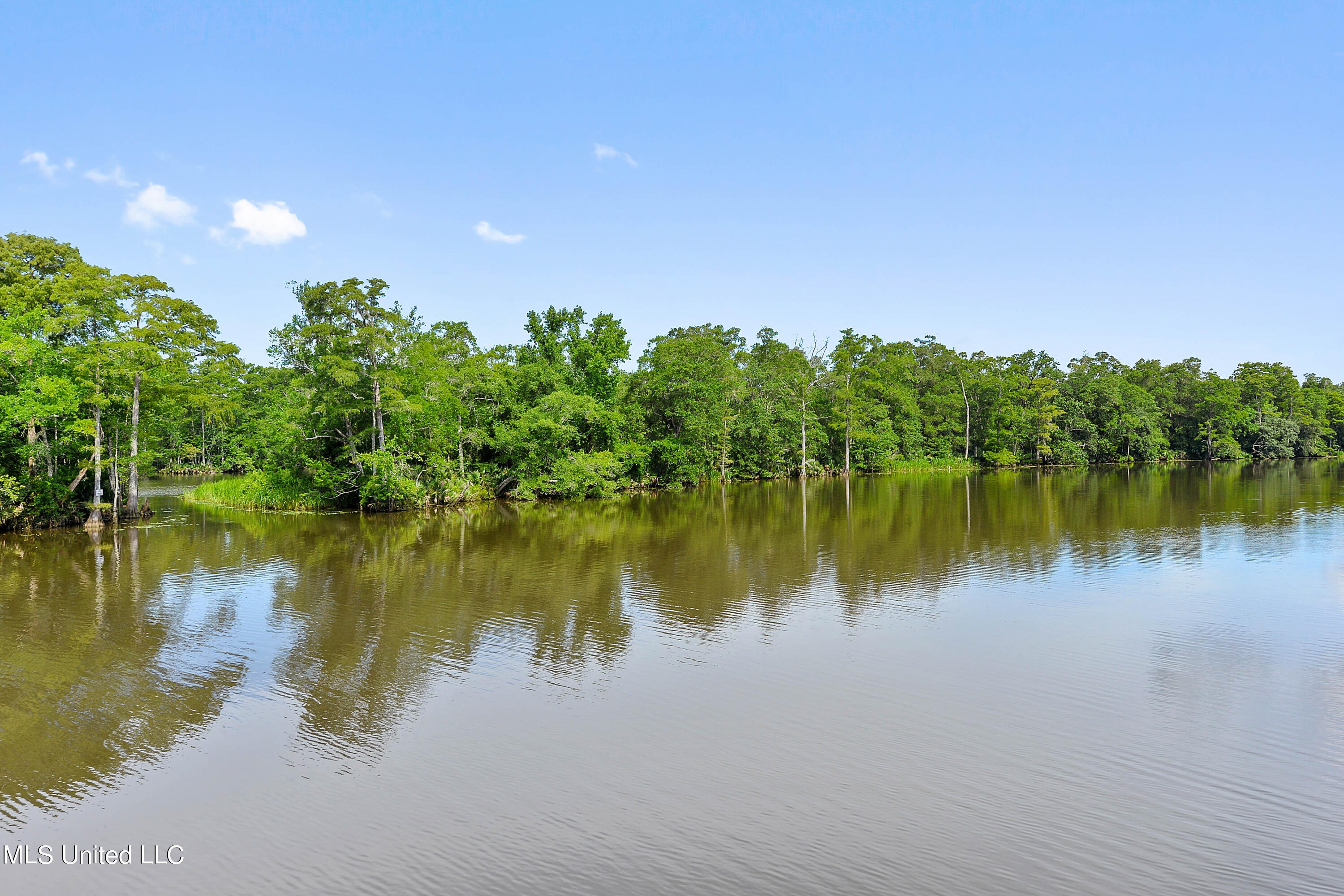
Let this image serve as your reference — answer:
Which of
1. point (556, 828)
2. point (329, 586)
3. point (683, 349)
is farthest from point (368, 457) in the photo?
point (556, 828)

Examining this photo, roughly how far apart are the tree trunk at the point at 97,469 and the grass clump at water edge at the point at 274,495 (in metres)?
5.87

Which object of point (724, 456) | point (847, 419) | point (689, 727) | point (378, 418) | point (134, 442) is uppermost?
point (847, 419)

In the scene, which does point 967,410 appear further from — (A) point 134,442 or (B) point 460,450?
(A) point 134,442

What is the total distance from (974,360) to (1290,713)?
194 ft

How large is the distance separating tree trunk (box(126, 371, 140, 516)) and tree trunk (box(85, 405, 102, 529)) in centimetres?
77

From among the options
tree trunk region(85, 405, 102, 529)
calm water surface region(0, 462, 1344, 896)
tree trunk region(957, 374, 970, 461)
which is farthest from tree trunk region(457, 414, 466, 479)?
tree trunk region(957, 374, 970, 461)

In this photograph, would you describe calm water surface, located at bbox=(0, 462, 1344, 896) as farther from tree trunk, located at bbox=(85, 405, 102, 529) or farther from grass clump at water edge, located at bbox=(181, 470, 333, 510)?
grass clump at water edge, located at bbox=(181, 470, 333, 510)

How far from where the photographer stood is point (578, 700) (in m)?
7.56

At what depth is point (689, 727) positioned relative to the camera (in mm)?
6844

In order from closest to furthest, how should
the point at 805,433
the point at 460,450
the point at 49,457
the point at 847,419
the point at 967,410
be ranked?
the point at 49,457, the point at 460,450, the point at 805,433, the point at 847,419, the point at 967,410

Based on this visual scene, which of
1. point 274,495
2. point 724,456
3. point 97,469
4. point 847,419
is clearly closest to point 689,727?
point 97,469

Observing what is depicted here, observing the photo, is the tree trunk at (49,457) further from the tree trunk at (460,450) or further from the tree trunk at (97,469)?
the tree trunk at (460,450)

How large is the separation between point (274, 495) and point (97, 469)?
6.63 metres

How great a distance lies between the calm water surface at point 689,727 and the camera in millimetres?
4762
